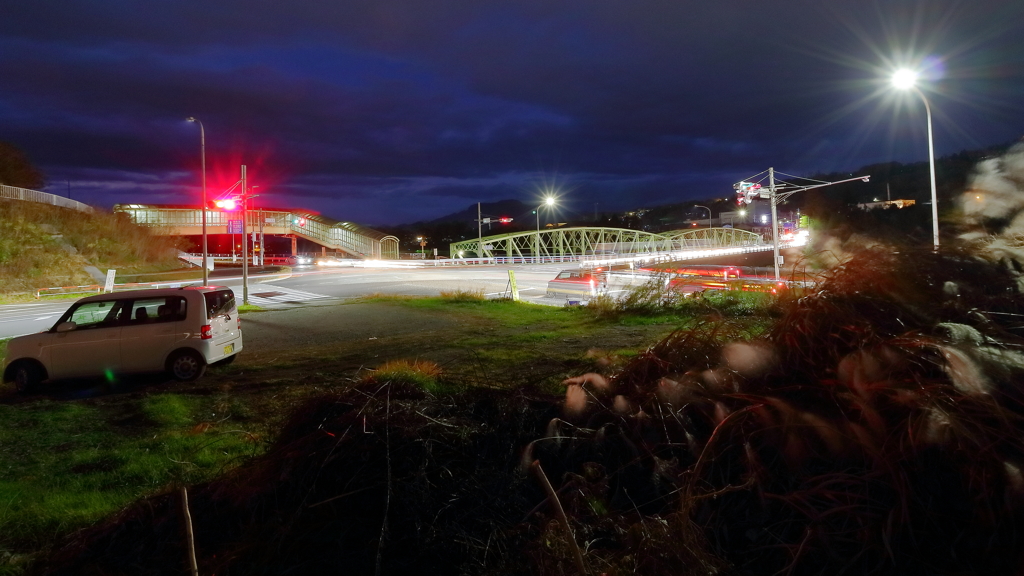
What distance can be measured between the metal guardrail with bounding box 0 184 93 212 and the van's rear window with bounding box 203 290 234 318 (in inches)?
1658

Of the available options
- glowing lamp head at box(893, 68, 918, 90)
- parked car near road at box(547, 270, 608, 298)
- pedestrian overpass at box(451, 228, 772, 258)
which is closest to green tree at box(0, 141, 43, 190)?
pedestrian overpass at box(451, 228, 772, 258)

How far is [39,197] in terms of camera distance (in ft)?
149

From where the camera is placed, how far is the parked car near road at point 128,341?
942 centimetres

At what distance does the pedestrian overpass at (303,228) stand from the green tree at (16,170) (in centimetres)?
1577

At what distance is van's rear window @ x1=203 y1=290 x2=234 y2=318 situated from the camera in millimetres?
10328

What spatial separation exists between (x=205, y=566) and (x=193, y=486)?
3.72 ft

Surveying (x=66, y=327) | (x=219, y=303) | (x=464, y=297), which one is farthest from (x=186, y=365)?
(x=464, y=297)

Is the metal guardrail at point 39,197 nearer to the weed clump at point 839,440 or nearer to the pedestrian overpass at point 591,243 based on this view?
the pedestrian overpass at point 591,243

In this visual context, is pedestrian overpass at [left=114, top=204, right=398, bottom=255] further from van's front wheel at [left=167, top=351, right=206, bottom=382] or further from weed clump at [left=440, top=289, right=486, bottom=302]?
van's front wheel at [left=167, top=351, right=206, bottom=382]

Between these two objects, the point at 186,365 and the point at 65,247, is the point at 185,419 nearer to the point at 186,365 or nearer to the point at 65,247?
the point at 186,365

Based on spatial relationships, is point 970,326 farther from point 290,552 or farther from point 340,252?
point 340,252

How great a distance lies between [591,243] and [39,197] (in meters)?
66.8

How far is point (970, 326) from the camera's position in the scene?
3984mm

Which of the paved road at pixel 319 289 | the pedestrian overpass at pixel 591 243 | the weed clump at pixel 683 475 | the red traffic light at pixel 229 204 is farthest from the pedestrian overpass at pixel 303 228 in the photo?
the weed clump at pixel 683 475
